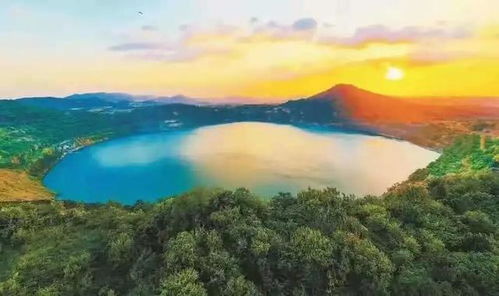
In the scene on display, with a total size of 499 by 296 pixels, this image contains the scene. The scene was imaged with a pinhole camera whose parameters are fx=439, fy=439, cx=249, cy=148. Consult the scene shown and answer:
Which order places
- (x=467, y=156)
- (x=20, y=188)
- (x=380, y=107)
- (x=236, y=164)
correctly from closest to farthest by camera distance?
(x=20, y=188) < (x=467, y=156) < (x=236, y=164) < (x=380, y=107)

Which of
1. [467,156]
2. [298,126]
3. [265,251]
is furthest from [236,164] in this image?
[265,251]

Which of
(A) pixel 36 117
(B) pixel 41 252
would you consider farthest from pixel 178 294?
(A) pixel 36 117

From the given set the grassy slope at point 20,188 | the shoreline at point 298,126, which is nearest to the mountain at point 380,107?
the shoreline at point 298,126

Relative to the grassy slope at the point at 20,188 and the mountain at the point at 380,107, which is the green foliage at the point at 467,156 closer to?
the mountain at the point at 380,107

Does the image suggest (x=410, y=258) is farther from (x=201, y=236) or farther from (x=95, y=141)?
(x=95, y=141)

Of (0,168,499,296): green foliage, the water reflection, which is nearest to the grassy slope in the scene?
the water reflection

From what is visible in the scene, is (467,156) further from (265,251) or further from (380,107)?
(265,251)

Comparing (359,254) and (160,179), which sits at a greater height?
(359,254)
